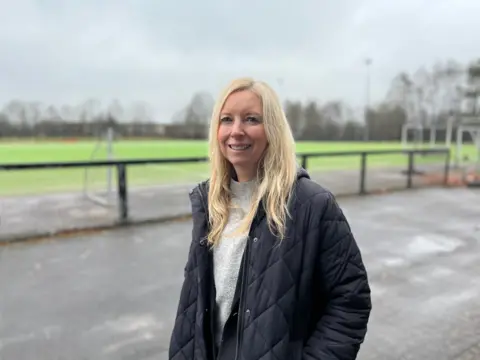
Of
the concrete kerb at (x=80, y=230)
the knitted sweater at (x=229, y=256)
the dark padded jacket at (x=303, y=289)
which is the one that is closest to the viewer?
the dark padded jacket at (x=303, y=289)

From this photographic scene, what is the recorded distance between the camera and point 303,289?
1383 millimetres

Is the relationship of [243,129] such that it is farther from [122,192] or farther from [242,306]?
[122,192]

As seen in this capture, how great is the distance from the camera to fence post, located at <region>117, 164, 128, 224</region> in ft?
22.1

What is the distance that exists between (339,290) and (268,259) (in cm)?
24

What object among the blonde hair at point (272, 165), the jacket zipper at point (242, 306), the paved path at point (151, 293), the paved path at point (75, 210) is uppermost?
the blonde hair at point (272, 165)

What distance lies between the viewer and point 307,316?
1429 mm

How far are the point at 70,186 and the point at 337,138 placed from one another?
4257 centimetres

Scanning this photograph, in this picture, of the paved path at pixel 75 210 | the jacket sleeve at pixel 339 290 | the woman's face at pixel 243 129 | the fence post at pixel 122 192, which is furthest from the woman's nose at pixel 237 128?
the fence post at pixel 122 192

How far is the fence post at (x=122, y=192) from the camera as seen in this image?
6.75 m

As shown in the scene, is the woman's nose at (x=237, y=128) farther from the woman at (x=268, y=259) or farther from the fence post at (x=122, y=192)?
the fence post at (x=122, y=192)

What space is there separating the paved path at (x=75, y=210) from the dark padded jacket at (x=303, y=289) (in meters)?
5.39

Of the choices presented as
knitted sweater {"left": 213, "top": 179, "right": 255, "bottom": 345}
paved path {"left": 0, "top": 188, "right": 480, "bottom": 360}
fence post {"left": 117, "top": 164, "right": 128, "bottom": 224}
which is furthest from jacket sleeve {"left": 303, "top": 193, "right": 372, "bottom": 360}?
fence post {"left": 117, "top": 164, "right": 128, "bottom": 224}

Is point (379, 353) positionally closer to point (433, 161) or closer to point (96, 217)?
point (96, 217)

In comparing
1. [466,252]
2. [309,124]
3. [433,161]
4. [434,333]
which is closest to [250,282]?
[434,333]
